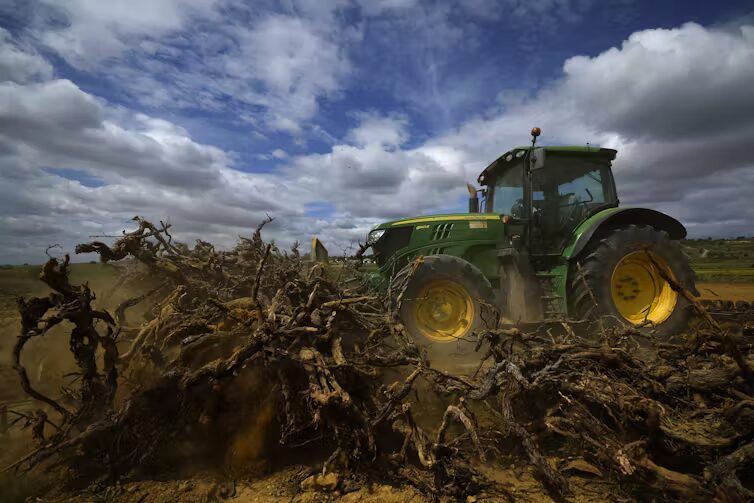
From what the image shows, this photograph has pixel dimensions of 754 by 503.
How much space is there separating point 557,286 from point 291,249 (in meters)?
3.73

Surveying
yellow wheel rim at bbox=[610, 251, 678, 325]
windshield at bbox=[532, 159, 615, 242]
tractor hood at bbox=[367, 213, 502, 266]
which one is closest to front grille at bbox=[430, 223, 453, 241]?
tractor hood at bbox=[367, 213, 502, 266]

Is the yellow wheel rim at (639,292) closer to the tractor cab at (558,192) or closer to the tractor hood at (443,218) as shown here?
the tractor cab at (558,192)

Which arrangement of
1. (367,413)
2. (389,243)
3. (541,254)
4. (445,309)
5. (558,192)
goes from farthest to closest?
(389,243) < (558,192) < (541,254) < (445,309) < (367,413)

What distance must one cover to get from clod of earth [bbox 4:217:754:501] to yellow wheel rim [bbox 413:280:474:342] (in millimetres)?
1947

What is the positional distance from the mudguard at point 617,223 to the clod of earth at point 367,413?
6.52 ft

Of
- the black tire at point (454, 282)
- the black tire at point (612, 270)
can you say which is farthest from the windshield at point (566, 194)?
the black tire at point (454, 282)

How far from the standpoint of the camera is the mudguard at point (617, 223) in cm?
505

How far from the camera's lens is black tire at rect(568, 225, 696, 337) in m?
4.96

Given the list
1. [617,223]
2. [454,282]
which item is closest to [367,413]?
[454,282]

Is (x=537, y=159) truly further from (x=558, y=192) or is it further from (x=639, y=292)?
(x=639, y=292)

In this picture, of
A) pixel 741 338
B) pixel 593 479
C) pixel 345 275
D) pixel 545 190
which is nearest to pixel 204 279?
pixel 345 275

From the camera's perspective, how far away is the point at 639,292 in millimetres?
5480

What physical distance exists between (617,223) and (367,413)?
4566mm

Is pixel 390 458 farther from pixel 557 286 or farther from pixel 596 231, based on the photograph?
pixel 596 231
